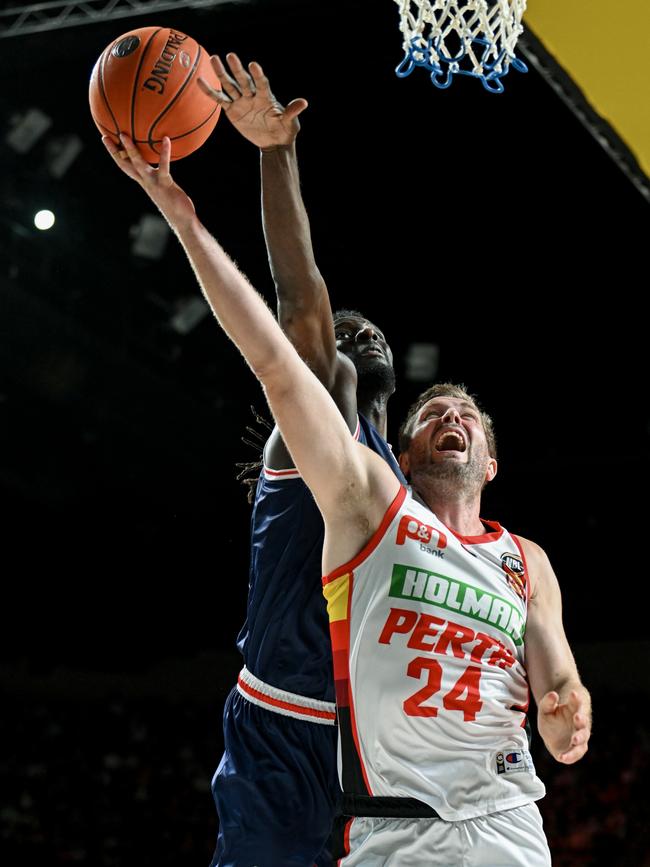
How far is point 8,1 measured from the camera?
22.7ft

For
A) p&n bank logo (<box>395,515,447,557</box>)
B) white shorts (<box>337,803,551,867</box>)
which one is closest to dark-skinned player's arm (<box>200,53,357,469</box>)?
p&n bank logo (<box>395,515,447,557</box>)

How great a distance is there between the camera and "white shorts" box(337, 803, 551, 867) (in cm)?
234

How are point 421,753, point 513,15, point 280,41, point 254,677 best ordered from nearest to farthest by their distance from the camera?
point 421,753 < point 254,677 < point 513,15 < point 280,41

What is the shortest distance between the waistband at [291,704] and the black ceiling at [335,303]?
6100 millimetres

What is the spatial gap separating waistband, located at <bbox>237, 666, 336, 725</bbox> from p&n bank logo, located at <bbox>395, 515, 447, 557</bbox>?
719mm

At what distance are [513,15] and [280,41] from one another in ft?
16.0

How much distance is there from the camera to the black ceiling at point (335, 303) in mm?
9258

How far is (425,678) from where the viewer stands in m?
2.47

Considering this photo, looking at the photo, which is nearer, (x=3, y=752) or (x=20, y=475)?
(x=3, y=752)

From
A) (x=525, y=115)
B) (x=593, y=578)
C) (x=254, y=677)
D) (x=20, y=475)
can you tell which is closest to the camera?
(x=254, y=677)

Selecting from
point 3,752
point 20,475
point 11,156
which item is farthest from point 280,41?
point 3,752

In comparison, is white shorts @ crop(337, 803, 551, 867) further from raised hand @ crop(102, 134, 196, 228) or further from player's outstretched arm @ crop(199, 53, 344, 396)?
raised hand @ crop(102, 134, 196, 228)

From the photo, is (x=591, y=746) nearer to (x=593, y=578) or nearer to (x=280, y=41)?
(x=593, y=578)

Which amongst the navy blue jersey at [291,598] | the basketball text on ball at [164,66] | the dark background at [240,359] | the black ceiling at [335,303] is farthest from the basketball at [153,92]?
the dark background at [240,359]
